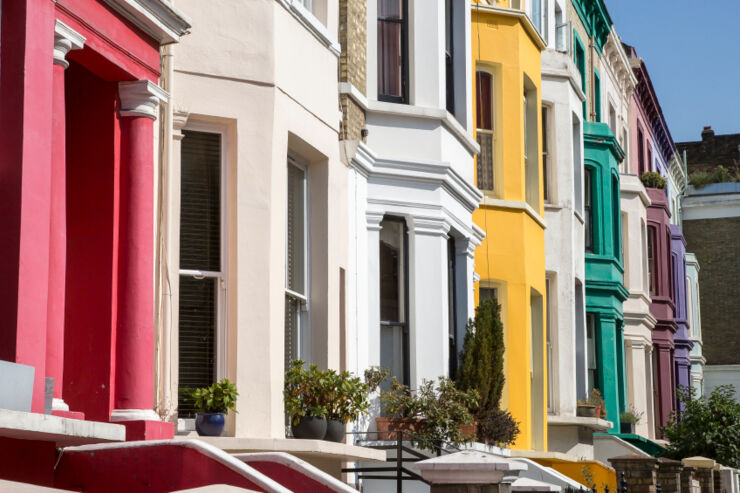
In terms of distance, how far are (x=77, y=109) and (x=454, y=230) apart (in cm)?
744

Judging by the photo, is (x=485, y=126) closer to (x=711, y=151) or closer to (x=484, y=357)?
(x=484, y=357)

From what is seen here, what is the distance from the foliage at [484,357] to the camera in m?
16.6

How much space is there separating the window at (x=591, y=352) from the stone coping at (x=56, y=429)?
861 inches

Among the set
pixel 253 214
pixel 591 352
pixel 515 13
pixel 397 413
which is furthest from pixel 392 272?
pixel 591 352

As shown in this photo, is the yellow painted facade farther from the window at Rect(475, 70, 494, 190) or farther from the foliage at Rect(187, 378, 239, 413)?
the foliage at Rect(187, 378, 239, 413)

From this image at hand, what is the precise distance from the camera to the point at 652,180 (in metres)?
37.8

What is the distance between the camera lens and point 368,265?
15133mm

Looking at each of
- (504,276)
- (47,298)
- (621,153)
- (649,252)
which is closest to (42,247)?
(47,298)

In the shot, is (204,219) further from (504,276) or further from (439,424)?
(504,276)

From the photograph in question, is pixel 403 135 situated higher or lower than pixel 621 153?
lower

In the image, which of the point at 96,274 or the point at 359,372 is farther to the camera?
the point at 359,372

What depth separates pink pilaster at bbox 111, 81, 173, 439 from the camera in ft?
32.1

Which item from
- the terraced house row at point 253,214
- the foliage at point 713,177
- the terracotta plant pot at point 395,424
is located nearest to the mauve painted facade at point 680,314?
the foliage at point 713,177

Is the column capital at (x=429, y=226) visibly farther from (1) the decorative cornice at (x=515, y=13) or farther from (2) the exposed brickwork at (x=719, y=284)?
(2) the exposed brickwork at (x=719, y=284)
